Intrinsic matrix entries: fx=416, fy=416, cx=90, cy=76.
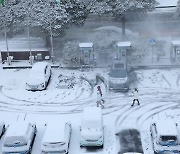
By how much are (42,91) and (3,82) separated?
3.96 meters

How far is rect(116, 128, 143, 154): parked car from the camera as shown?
22195mm

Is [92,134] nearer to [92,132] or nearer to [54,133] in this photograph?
[92,132]

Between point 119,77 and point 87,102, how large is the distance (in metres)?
3.19

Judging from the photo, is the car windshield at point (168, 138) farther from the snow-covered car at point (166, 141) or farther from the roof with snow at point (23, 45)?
the roof with snow at point (23, 45)

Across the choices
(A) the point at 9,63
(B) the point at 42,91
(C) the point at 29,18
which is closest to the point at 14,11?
(C) the point at 29,18

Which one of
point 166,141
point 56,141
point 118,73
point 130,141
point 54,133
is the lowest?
point 130,141

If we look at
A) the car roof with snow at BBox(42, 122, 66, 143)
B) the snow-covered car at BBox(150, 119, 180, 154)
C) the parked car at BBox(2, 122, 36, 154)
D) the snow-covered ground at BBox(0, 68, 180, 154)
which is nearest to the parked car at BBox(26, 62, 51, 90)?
the snow-covered ground at BBox(0, 68, 180, 154)

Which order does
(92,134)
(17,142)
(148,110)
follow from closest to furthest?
(17,142) → (92,134) → (148,110)

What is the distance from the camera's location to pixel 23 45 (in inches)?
1609

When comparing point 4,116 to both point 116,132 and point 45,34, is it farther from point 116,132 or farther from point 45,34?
point 45,34

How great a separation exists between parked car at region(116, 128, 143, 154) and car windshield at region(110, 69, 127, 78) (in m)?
6.48

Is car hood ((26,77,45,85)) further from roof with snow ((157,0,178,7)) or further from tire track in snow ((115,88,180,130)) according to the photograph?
roof with snow ((157,0,178,7))

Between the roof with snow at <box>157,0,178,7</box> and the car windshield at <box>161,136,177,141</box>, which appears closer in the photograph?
the car windshield at <box>161,136,177,141</box>

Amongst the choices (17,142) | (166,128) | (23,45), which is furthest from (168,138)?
(23,45)
